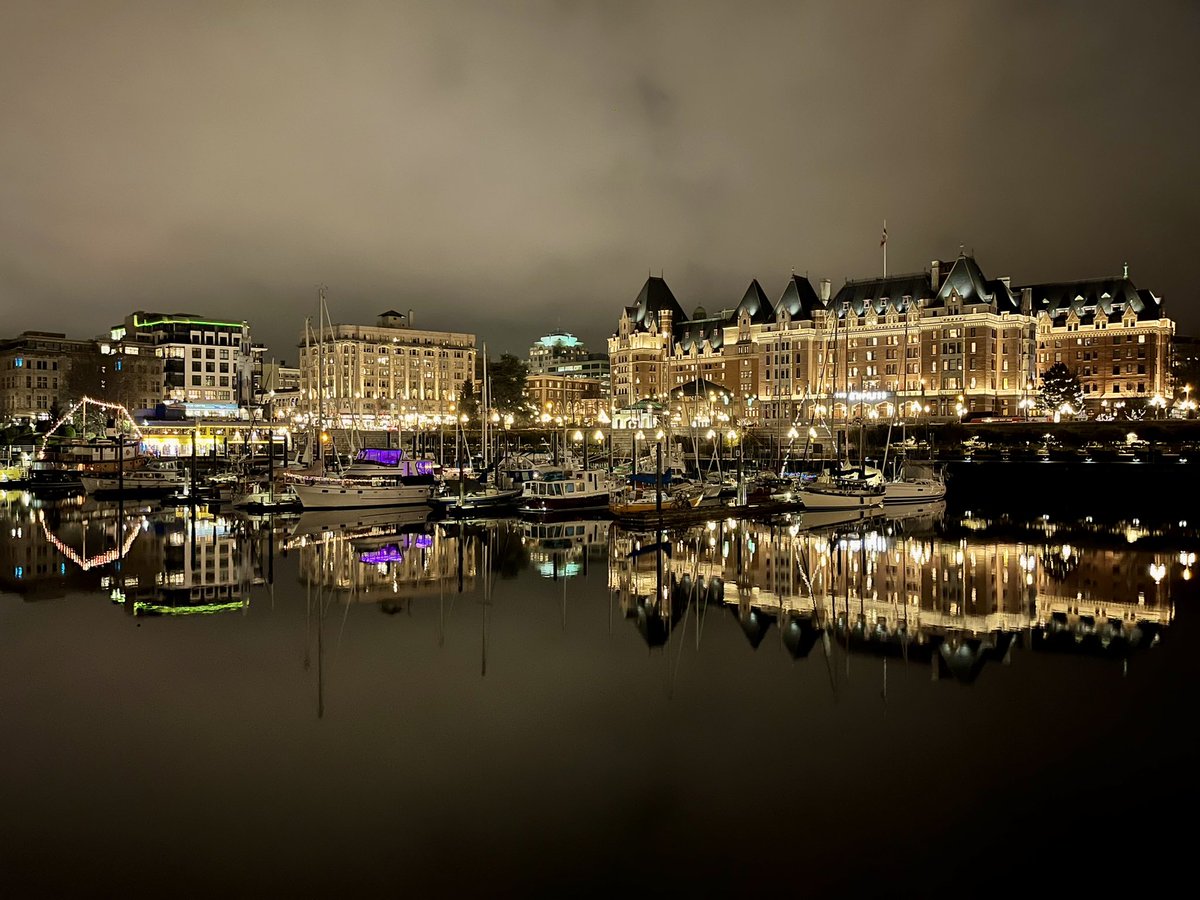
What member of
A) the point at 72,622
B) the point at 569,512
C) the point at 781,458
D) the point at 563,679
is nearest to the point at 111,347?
the point at 781,458

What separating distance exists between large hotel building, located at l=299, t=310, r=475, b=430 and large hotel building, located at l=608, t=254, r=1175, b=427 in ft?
144

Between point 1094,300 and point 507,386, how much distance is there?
65.6 m

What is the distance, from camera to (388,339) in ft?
454

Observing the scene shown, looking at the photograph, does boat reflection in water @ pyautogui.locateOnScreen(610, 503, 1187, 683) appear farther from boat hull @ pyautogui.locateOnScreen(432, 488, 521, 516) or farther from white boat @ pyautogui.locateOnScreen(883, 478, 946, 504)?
white boat @ pyautogui.locateOnScreen(883, 478, 946, 504)

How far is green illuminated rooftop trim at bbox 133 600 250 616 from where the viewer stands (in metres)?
22.4

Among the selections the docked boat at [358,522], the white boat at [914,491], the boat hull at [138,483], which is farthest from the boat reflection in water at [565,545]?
the boat hull at [138,483]

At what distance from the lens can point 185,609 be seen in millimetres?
22922

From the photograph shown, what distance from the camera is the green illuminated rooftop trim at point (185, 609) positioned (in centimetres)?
2241

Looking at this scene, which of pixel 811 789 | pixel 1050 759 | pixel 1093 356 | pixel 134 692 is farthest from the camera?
pixel 1093 356

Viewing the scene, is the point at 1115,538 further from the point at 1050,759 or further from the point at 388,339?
the point at 388,339

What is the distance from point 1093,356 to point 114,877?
341 ft

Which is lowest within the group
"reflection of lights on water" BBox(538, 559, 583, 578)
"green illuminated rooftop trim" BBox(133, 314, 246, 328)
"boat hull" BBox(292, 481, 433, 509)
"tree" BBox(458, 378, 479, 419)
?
"reflection of lights on water" BBox(538, 559, 583, 578)

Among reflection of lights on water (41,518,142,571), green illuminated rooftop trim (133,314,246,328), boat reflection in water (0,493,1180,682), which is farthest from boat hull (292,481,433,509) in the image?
green illuminated rooftop trim (133,314,246,328)

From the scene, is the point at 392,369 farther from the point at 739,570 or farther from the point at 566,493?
the point at 739,570
